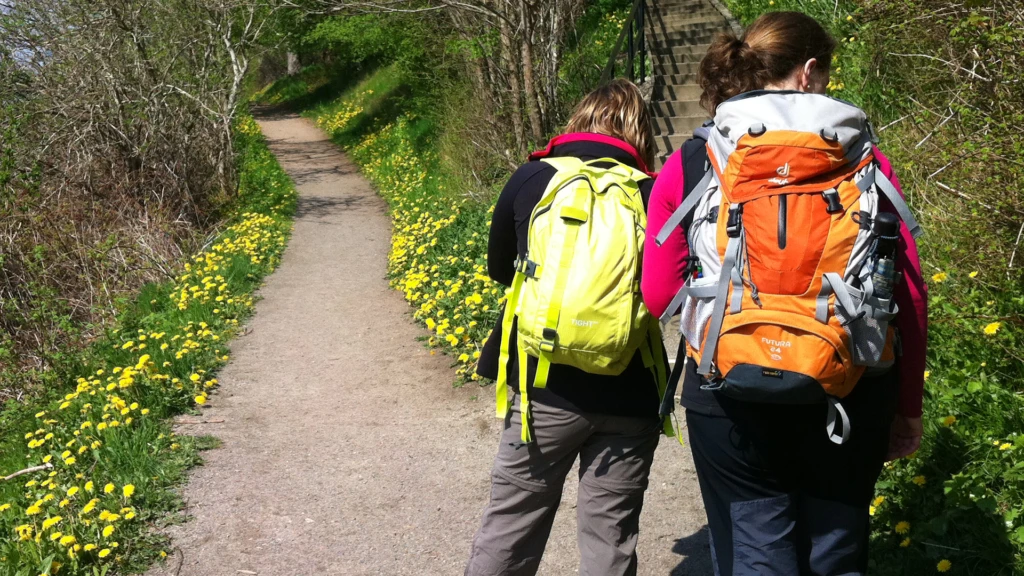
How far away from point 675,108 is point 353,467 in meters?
6.99

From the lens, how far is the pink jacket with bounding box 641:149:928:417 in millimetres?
2070

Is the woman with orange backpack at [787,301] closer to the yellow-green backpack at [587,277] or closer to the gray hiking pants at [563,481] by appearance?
the yellow-green backpack at [587,277]

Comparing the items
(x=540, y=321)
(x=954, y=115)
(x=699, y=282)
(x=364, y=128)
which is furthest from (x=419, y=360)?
(x=364, y=128)

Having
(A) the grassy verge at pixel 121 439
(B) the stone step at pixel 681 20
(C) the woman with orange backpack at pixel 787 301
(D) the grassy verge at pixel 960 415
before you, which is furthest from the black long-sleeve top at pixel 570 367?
(B) the stone step at pixel 681 20

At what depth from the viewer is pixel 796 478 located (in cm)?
215

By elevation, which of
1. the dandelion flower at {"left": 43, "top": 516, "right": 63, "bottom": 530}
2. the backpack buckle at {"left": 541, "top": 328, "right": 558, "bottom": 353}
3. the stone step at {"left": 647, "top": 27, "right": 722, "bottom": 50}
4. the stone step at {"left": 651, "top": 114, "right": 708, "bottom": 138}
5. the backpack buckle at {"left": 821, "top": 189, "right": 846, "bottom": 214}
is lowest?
the dandelion flower at {"left": 43, "top": 516, "right": 63, "bottom": 530}

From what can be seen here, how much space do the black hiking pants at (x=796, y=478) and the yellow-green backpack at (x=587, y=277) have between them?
373mm

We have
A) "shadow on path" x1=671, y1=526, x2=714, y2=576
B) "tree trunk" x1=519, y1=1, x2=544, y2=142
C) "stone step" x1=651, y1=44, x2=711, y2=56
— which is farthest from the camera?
"stone step" x1=651, y1=44, x2=711, y2=56

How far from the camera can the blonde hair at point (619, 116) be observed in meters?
2.78

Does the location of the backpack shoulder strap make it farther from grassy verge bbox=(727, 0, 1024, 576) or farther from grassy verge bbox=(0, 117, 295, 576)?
grassy verge bbox=(0, 117, 295, 576)

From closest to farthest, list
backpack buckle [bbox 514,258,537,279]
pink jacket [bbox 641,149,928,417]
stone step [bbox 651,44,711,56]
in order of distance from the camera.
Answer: pink jacket [bbox 641,149,928,417]
backpack buckle [bbox 514,258,537,279]
stone step [bbox 651,44,711,56]

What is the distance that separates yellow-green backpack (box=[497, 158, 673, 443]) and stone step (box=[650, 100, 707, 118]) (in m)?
8.41

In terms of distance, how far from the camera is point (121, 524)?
14.4ft

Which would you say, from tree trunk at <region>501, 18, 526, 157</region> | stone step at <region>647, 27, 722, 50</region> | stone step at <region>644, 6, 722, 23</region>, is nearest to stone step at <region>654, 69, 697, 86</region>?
stone step at <region>647, 27, 722, 50</region>
